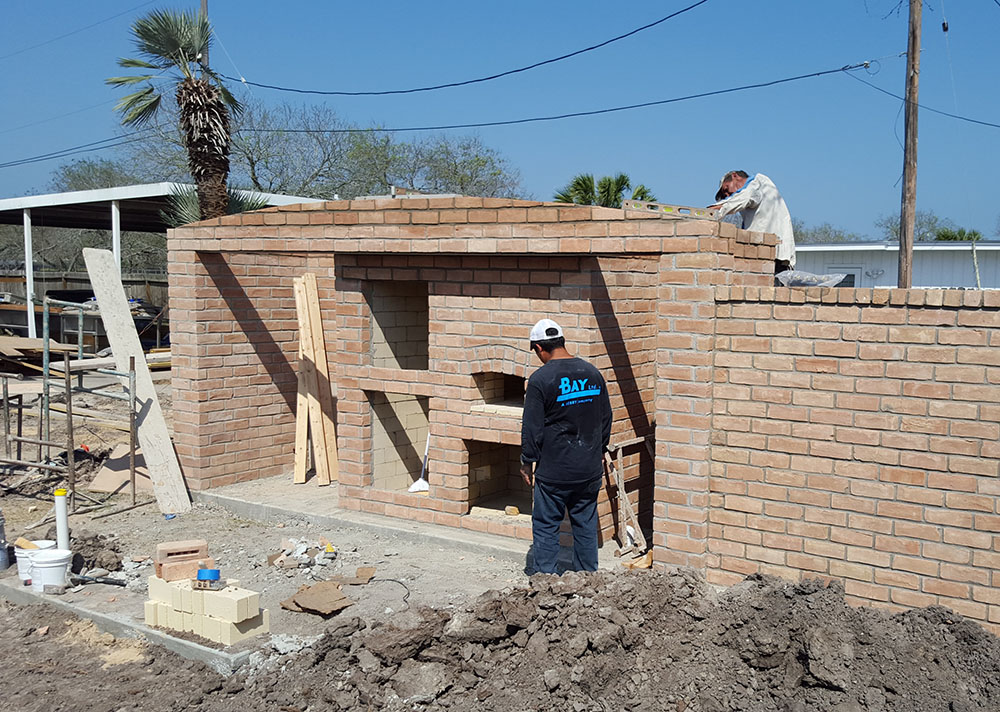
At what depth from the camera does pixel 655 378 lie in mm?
7453

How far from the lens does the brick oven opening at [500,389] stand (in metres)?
8.29

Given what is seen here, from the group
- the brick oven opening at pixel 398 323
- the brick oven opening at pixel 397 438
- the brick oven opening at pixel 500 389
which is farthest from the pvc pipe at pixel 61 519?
the brick oven opening at pixel 500 389

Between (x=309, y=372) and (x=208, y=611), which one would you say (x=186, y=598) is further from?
(x=309, y=372)

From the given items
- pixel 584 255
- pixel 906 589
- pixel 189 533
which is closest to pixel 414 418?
pixel 189 533

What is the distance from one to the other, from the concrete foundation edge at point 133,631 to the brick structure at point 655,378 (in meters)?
2.88

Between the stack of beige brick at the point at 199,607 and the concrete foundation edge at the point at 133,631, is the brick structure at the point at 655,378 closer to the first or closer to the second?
the stack of beige brick at the point at 199,607

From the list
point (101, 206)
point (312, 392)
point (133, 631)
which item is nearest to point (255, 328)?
point (312, 392)

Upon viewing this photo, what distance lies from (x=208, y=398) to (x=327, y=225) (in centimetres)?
272

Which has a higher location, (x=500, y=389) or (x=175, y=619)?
(x=500, y=389)

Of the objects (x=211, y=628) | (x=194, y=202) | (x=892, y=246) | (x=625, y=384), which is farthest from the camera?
(x=892, y=246)

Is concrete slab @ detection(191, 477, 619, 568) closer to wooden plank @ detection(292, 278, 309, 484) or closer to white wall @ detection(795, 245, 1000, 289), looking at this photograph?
wooden plank @ detection(292, 278, 309, 484)

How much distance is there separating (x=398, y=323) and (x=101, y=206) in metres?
14.4

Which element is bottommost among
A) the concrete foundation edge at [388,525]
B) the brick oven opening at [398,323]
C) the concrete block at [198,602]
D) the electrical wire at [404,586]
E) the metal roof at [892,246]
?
the electrical wire at [404,586]

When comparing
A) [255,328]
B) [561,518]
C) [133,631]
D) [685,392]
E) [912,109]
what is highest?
[912,109]
